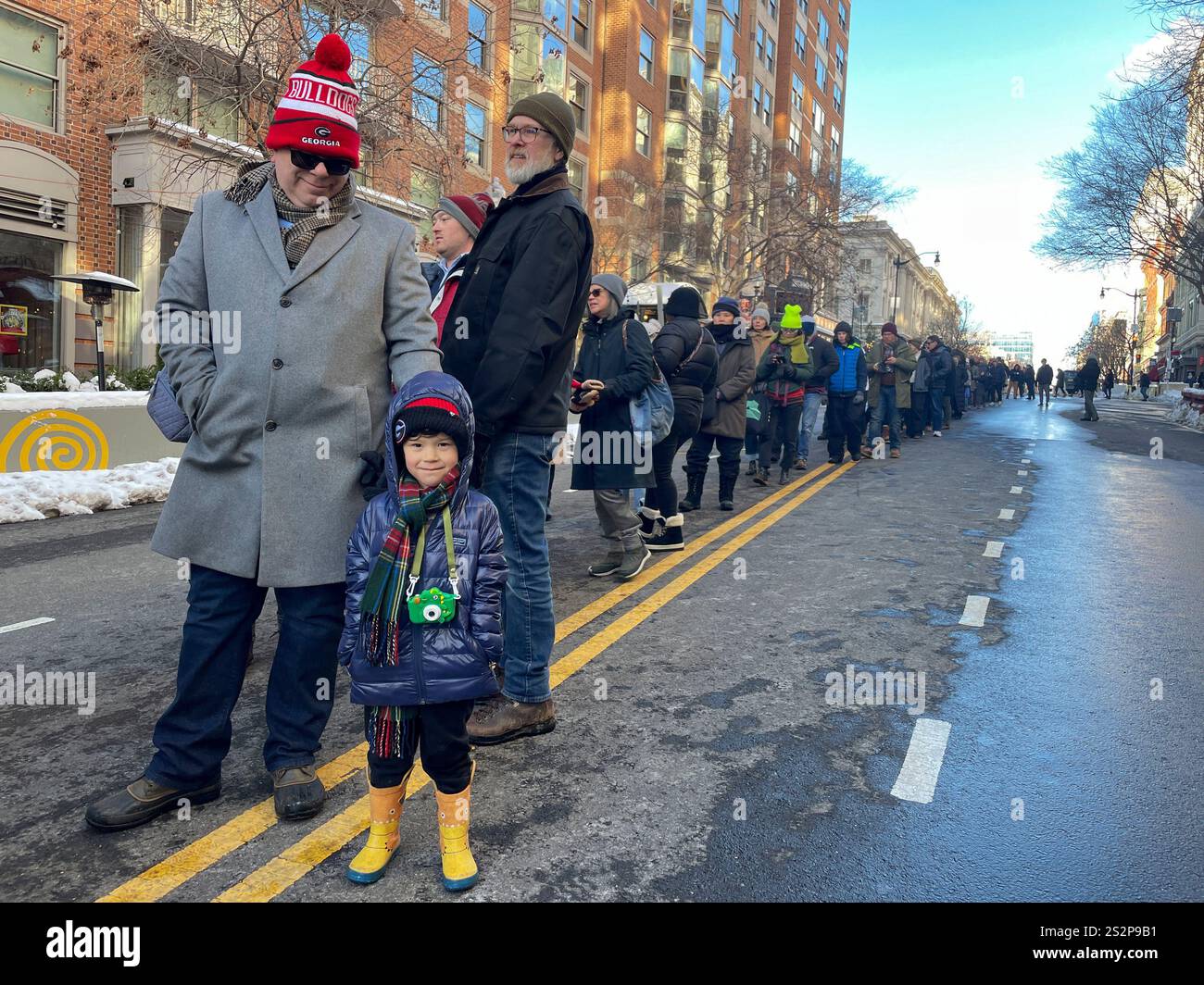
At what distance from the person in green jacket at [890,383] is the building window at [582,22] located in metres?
22.7

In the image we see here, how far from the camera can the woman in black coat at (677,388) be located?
7555mm

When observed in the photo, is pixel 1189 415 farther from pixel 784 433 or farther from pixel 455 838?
pixel 455 838

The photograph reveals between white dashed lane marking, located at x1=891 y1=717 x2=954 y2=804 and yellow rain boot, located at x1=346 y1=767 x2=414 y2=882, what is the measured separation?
165 centimetres

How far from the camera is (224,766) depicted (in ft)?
11.2

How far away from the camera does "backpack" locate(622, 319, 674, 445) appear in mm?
6453

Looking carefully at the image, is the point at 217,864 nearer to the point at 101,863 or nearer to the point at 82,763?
the point at 101,863

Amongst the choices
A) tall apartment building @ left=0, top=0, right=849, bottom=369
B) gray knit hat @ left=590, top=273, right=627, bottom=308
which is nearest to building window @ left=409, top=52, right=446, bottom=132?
tall apartment building @ left=0, top=0, right=849, bottom=369

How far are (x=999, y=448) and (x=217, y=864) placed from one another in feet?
54.2

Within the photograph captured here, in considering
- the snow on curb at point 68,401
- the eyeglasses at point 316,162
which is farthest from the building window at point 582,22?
the eyeglasses at point 316,162

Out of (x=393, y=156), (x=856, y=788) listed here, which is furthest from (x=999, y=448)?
(x=856, y=788)

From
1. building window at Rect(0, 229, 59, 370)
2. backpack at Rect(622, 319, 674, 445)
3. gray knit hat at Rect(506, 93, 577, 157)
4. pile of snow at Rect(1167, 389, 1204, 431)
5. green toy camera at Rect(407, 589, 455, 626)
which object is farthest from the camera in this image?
pile of snow at Rect(1167, 389, 1204, 431)

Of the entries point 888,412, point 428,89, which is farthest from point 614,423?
point 428,89

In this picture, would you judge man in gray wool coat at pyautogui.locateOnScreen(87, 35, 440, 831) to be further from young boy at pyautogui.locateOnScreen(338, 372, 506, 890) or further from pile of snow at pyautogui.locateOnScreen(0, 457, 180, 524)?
pile of snow at pyautogui.locateOnScreen(0, 457, 180, 524)

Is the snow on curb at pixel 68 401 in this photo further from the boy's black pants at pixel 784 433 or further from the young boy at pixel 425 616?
the young boy at pixel 425 616
